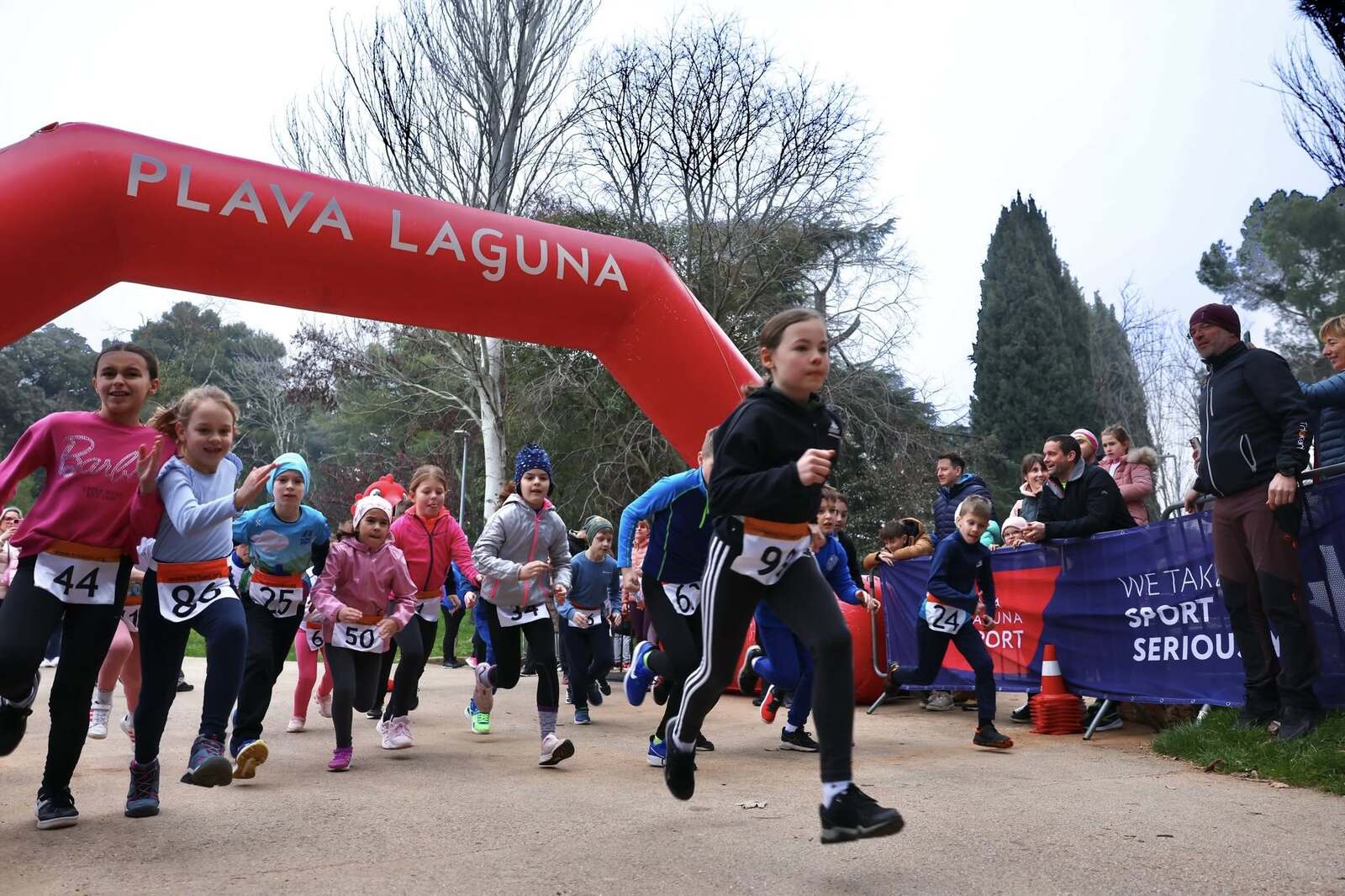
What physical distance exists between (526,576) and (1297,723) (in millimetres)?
4539

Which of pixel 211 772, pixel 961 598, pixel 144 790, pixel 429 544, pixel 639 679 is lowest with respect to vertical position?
pixel 144 790

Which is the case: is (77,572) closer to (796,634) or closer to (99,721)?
(796,634)

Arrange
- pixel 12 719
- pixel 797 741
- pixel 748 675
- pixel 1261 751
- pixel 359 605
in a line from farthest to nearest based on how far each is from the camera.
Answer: pixel 748 675 → pixel 797 741 → pixel 359 605 → pixel 1261 751 → pixel 12 719

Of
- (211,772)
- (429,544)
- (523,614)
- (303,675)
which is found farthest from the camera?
(303,675)

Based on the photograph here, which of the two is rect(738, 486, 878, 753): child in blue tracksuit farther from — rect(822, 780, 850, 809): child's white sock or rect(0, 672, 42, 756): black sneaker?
rect(0, 672, 42, 756): black sneaker

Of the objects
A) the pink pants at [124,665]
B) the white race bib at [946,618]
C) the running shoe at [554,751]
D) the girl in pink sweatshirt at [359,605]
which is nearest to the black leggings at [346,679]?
the girl in pink sweatshirt at [359,605]

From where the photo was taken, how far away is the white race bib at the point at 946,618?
26.4 ft

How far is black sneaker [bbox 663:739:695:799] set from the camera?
4570 mm

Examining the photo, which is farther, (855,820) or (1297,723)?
(1297,723)

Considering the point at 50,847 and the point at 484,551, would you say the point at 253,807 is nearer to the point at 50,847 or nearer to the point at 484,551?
the point at 50,847

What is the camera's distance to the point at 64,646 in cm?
479

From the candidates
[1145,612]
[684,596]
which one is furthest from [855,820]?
[1145,612]

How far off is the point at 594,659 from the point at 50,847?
20.2ft

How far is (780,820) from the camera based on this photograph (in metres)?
4.98
